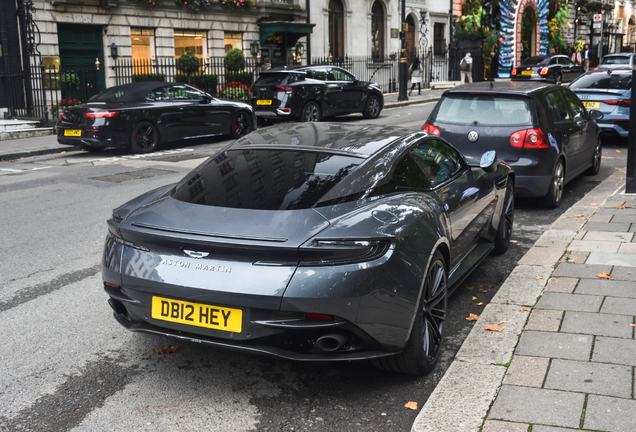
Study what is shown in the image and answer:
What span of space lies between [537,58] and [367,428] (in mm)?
34262

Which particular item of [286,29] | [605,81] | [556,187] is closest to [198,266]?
[556,187]

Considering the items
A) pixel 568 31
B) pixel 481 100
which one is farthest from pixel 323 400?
pixel 568 31

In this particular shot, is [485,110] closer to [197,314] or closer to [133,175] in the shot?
[197,314]

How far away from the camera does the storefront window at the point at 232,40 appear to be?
91.6 feet

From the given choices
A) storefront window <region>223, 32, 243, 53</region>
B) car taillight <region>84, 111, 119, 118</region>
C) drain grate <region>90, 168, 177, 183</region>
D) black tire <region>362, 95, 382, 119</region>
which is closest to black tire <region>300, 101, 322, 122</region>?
black tire <region>362, 95, 382, 119</region>

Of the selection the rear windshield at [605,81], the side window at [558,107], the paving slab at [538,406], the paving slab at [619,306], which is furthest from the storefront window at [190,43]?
the paving slab at [538,406]

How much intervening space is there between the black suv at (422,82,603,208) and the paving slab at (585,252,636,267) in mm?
2289

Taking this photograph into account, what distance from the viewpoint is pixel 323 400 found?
375cm

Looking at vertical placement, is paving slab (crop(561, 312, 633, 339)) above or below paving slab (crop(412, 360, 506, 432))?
above

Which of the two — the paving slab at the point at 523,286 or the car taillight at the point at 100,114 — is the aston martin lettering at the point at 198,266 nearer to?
the paving slab at the point at 523,286

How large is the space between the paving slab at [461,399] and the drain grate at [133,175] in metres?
8.32

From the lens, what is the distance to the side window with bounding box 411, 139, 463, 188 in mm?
4691

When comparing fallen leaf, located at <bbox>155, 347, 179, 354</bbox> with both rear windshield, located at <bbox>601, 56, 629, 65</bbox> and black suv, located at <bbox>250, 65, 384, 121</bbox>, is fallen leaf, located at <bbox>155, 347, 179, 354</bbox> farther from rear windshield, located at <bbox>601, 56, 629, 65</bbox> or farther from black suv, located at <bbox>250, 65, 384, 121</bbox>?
rear windshield, located at <bbox>601, 56, 629, 65</bbox>

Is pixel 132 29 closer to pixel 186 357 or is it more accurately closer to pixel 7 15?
pixel 7 15
